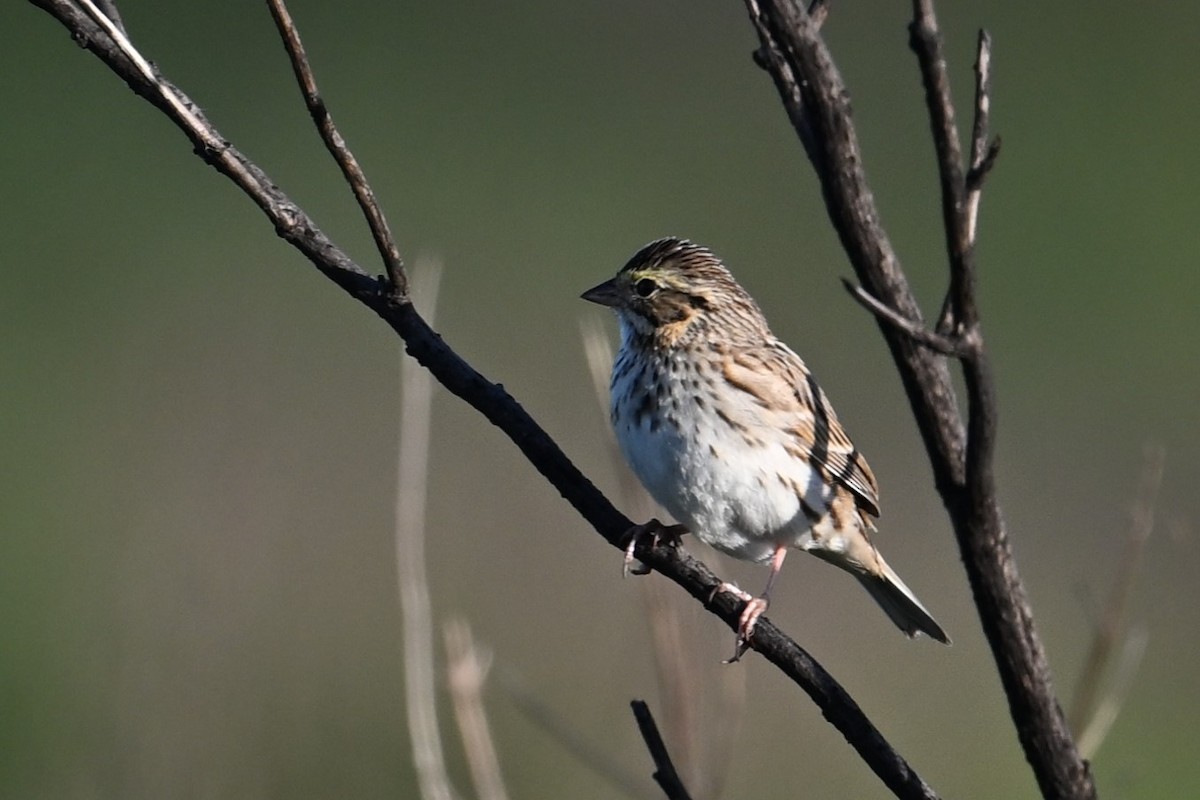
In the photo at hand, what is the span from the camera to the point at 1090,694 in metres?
2.86

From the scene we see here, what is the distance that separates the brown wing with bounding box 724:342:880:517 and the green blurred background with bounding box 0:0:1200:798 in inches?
18.8

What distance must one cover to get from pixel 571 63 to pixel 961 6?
2818 millimetres

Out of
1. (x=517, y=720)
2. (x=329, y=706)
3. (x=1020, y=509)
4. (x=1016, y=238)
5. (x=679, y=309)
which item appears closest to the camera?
(x=679, y=309)

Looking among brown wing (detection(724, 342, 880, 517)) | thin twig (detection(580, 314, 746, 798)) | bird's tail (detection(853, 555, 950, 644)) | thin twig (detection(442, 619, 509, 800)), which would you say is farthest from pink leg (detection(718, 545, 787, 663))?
thin twig (detection(442, 619, 509, 800))

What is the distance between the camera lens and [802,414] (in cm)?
385

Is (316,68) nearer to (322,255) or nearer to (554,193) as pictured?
(554,193)

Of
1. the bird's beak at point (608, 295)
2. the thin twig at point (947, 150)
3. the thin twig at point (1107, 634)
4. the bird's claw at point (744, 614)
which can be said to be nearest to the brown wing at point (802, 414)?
the bird's beak at point (608, 295)

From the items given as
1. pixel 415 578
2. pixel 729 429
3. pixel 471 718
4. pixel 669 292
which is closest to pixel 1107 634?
pixel 729 429

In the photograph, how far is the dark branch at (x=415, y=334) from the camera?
2.08m

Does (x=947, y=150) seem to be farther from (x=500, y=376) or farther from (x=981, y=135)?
(x=500, y=376)

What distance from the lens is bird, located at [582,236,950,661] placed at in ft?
11.9

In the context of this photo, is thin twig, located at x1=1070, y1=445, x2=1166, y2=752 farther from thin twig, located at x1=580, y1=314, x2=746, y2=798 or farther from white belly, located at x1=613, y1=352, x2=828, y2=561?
white belly, located at x1=613, y1=352, x2=828, y2=561

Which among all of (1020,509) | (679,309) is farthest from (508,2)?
(679,309)

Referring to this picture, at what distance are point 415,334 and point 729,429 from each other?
155 cm
